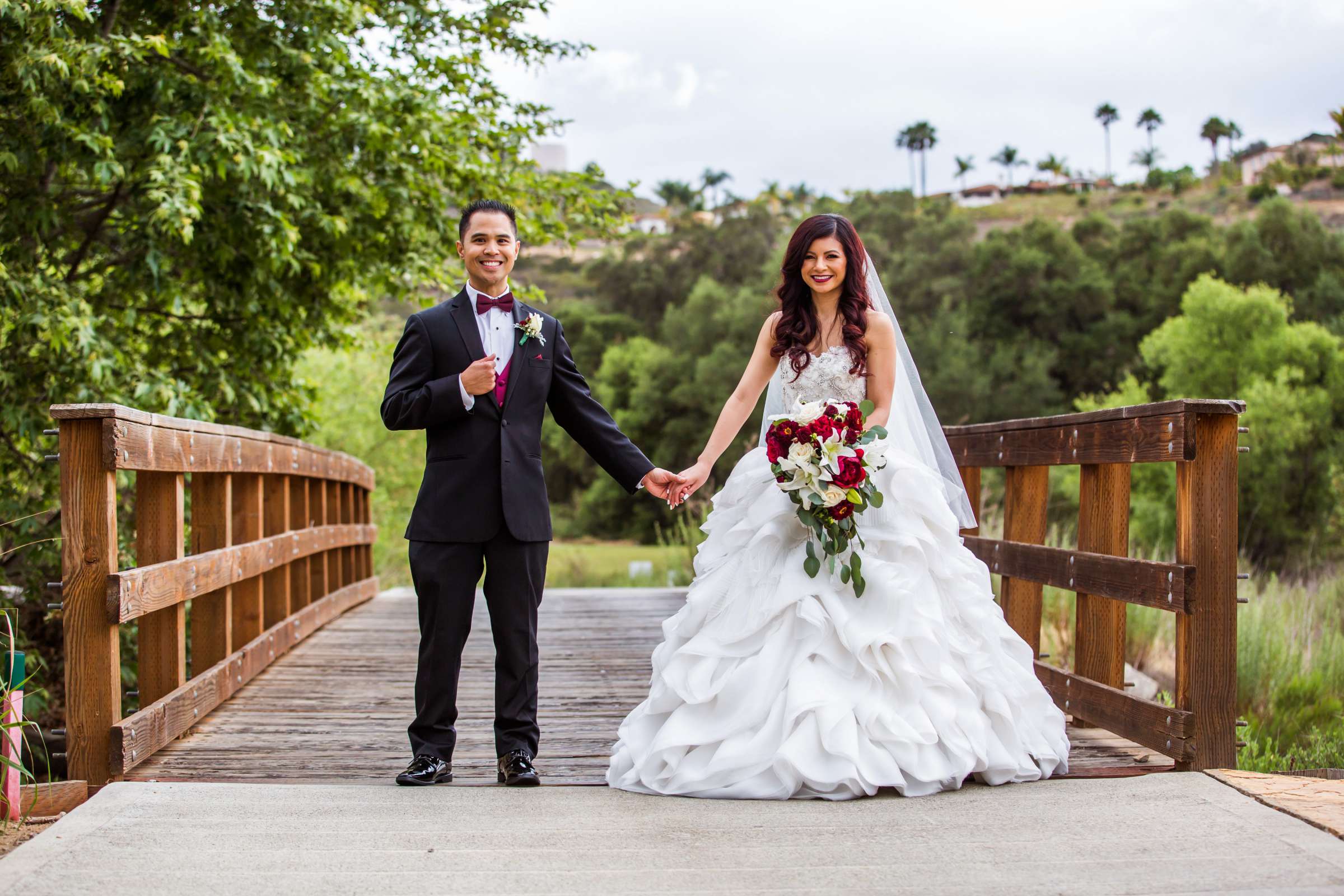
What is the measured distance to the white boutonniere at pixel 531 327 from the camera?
3943 millimetres

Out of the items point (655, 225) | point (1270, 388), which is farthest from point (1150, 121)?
point (1270, 388)

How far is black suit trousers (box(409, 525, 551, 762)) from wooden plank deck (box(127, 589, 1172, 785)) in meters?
0.19

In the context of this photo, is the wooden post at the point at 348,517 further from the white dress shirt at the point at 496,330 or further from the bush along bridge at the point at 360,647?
the white dress shirt at the point at 496,330

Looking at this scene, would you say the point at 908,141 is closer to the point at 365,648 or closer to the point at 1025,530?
the point at 365,648

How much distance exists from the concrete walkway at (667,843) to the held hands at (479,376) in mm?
1223

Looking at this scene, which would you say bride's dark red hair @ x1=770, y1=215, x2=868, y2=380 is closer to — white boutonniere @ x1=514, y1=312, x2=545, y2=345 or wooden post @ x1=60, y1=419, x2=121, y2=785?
white boutonniere @ x1=514, y1=312, x2=545, y2=345

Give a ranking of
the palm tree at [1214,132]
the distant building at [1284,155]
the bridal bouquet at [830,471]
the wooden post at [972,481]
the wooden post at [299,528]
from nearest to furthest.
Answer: the bridal bouquet at [830,471]
the wooden post at [972,481]
the wooden post at [299,528]
the distant building at [1284,155]
the palm tree at [1214,132]

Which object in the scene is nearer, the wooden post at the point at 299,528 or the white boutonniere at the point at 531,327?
the white boutonniere at the point at 531,327

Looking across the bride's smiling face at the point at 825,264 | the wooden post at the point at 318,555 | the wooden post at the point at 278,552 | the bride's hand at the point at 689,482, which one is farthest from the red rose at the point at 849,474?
the wooden post at the point at 318,555

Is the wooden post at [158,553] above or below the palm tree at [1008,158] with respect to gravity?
below

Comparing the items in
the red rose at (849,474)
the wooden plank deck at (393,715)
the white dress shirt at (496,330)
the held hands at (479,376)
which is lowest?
the wooden plank deck at (393,715)

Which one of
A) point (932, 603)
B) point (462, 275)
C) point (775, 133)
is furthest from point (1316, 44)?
point (932, 603)

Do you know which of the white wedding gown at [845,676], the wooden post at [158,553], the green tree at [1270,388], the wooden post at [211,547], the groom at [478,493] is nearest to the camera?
the white wedding gown at [845,676]

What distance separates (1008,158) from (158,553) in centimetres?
10400
